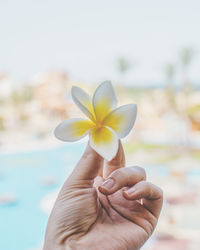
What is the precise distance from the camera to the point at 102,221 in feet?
1.39

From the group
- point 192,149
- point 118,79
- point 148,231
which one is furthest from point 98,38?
point 148,231

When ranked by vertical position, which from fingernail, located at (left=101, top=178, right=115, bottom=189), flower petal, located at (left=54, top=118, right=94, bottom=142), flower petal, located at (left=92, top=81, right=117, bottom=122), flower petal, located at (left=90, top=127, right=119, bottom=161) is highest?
flower petal, located at (left=92, top=81, right=117, bottom=122)

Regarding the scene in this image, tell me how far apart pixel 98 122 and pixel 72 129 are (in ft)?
0.10

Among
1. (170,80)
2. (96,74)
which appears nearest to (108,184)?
(170,80)

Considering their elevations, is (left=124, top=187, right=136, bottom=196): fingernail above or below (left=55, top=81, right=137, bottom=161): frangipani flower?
below

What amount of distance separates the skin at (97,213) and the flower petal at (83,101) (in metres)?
0.05

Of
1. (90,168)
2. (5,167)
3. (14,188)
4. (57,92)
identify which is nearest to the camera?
(90,168)

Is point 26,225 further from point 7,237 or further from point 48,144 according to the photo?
point 48,144

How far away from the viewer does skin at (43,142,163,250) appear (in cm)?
39

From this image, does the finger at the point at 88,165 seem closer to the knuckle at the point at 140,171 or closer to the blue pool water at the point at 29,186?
the knuckle at the point at 140,171

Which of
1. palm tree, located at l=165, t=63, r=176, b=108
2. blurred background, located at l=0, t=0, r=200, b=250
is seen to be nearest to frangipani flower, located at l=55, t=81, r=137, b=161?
blurred background, located at l=0, t=0, r=200, b=250

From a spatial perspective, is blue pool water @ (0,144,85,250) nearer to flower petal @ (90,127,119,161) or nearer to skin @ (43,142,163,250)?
skin @ (43,142,163,250)

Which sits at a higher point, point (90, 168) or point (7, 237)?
point (90, 168)

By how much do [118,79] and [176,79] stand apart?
1.12 metres
